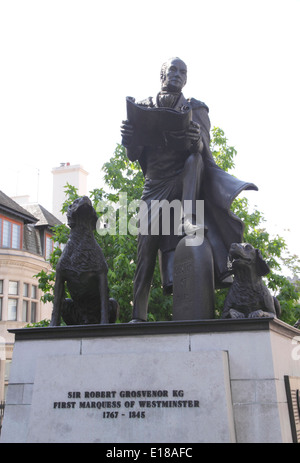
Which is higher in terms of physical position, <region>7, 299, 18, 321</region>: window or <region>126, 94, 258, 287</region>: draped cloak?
<region>7, 299, 18, 321</region>: window

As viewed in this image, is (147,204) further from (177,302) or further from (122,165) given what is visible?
(122,165)

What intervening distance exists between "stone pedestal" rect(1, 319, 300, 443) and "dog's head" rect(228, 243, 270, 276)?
30.1 inches

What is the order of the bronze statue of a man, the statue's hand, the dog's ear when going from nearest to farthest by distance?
the dog's ear, the bronze statue of a man, the statue's hand

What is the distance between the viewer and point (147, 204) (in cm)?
711

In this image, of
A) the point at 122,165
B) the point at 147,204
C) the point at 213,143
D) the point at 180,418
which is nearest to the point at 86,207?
the point at 147,204

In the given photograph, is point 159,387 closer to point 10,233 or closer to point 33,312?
point 10,233

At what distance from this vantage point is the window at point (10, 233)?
34.3 meters

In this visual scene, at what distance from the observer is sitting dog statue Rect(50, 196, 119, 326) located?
660 centimetres

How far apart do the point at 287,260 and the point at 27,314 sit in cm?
1710

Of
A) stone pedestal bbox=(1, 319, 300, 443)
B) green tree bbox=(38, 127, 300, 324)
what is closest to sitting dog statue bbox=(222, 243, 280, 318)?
stone pedestal bbox=(1, 319, 300, 443)

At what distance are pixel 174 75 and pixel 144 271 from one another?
275cm

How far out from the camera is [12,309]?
1332 inches

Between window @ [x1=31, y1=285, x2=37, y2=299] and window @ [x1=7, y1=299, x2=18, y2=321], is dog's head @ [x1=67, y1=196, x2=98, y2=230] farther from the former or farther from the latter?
window @ [x1=31, y1=285, x2=37, y2=299]

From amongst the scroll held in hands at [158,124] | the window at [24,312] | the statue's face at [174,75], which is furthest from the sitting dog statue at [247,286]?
the window at [24,312]
